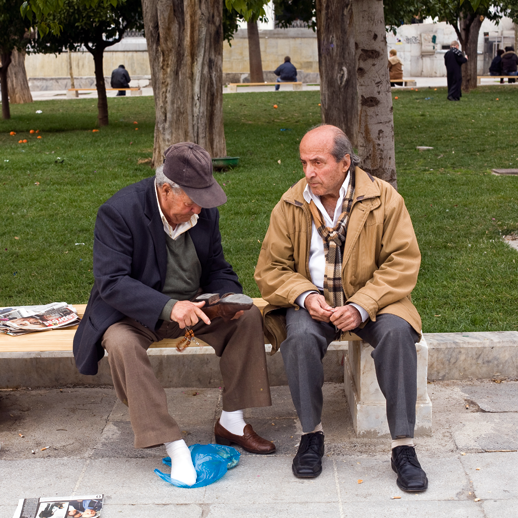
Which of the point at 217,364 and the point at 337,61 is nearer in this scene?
the point at 217,364

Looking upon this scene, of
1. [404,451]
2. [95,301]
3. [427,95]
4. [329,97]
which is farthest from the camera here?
[427,95]

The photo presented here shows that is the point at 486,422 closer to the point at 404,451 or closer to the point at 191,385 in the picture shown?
the point at 404,451

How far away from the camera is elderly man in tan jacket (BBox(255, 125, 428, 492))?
3.26 metres

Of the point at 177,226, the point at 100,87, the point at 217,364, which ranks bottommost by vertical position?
the point at 217,364

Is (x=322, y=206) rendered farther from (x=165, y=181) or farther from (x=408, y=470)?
(x=408, y=470)

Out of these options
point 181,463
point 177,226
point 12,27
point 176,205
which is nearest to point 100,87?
point 12,27

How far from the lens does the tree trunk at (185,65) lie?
9.09 m

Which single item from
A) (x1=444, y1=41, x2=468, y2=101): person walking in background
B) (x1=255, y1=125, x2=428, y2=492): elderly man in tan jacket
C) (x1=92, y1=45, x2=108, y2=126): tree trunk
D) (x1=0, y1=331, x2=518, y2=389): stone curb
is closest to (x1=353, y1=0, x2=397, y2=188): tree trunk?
(x1=0, y1=331, x2=518, y2=389): stone curb

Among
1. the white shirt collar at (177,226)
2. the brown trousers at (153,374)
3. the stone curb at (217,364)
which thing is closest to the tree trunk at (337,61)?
the stone curb at (217,364)

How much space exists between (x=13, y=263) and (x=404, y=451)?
4005 mm

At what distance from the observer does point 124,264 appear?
3.38m

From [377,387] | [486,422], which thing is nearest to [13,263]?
[377,387]

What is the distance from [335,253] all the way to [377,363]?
0.55m

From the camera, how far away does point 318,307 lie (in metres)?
3.34
